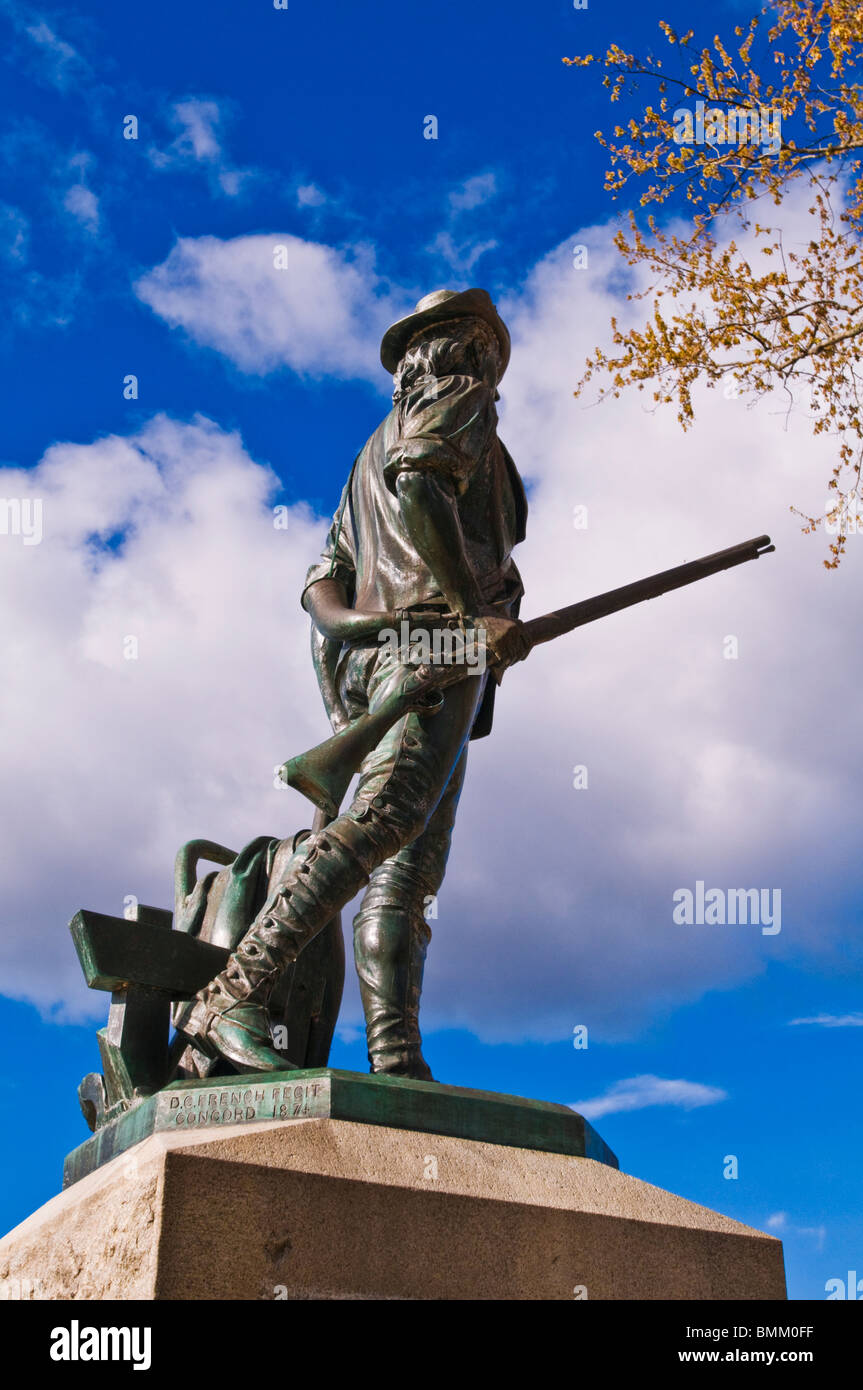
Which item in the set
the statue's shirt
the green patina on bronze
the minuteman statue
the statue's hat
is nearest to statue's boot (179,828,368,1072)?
the minuteman statue

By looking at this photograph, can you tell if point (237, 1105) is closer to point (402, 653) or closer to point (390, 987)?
point (390, 987)

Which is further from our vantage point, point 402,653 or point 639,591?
point 639,591

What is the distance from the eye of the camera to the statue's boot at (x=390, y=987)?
5602 mm

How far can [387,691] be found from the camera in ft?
19.2

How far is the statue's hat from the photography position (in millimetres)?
6406

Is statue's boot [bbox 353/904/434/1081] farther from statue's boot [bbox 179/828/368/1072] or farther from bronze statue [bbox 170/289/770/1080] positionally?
statue's boot [bbox 179/828/368/1072]

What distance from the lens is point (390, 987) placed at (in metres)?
5.66

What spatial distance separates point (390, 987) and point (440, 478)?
2.10 meters

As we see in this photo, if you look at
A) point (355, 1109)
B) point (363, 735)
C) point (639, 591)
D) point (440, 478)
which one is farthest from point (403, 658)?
point (355, 1109)

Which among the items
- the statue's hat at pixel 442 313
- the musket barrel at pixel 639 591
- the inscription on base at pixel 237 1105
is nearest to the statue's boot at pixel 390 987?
the inscription on base at pixel 237 1105

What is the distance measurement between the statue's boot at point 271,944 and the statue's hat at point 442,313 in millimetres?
2503
